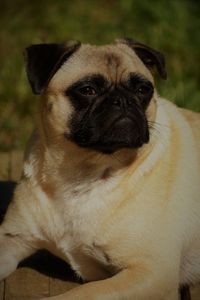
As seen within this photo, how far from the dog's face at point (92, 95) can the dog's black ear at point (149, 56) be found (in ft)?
0.62

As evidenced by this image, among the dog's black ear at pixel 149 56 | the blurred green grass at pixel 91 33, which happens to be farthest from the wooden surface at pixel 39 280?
the blurred green grass at pixel 91 33

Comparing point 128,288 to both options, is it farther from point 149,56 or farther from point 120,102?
point 149,56

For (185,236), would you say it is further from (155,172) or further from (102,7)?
(102,7)

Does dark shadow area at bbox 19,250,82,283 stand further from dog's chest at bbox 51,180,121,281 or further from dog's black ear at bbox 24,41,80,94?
dog's black ear at bbox 24,41,80,94

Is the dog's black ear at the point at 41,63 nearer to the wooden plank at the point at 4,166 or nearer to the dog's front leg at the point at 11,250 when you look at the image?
the dog's front leg at the point at 11,250

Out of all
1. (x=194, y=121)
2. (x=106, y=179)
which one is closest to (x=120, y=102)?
(x=106, y=179)

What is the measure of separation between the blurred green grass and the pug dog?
1.96 metres

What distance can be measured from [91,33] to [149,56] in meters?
3.32

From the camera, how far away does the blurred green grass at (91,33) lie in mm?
5809

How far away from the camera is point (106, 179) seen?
3361 millimetres

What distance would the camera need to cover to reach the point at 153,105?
3480mm

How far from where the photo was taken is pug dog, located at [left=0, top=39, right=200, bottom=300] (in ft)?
10.5

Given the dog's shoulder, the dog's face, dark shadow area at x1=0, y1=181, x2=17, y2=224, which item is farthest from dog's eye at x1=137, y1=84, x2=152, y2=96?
dark shadow area at x1=0, y1=181, x2=17, y2=224

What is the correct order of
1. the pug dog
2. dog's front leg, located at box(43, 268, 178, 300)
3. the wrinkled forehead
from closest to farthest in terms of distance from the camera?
dog's front leg, located at box(43, 268, 178, 300) < the pug dog < the wrinkled forehead
